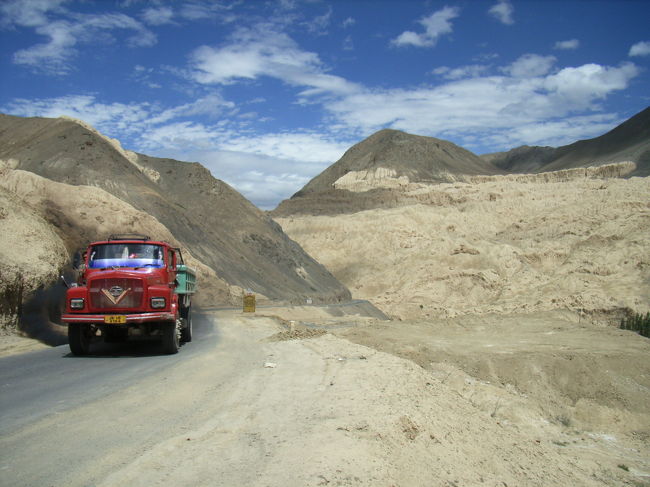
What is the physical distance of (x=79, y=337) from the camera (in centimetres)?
1200

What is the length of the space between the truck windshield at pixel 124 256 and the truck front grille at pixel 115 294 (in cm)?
85

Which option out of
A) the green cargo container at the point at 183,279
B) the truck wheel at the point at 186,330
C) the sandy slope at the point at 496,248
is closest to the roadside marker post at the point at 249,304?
the green cargo container at the point at 183,279

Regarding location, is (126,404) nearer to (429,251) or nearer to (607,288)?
(607,288)

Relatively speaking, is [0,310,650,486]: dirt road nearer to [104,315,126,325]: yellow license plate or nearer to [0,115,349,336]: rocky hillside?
[104,315,126,325]: yellow license plate

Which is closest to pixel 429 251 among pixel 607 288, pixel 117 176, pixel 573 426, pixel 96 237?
pixel 607 288

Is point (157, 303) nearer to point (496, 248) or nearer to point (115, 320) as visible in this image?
point (115, 320)

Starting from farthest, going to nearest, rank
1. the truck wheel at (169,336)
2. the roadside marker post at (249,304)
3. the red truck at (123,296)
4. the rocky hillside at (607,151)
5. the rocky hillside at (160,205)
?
the rocky hillside at (607,151), the rocky hillside at (160,205), the roadside marker post at (249,304), the truck wheel at (169,336), the red truck at (123,296)

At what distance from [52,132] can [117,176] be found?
9.86m

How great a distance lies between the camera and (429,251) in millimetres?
55906

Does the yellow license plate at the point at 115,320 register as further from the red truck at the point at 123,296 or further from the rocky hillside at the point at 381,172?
the rocky hillside at the point at 381,172

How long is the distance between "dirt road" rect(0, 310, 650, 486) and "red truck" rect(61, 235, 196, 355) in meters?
0.79

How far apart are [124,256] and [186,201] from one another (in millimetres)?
37433

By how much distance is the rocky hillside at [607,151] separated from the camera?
83.8 m

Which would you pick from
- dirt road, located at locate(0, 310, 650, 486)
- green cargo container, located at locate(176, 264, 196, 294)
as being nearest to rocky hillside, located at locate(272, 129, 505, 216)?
green cargo container, located at locate(176, 264, 196, 294)
